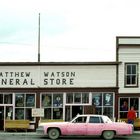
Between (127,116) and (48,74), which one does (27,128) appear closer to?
(48,74)

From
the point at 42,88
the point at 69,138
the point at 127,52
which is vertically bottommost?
the point at 69,138

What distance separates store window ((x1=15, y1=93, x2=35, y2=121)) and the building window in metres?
7.27

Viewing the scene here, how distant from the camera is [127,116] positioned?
38.4m

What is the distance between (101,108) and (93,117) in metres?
6.81

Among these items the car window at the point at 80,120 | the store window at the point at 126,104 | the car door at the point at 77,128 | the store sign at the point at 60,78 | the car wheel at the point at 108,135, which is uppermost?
the store sign at the point at 60,78

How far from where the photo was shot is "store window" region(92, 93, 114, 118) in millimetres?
39031

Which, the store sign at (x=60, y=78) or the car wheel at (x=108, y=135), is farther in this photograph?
the store sign at (x=60, y=78)

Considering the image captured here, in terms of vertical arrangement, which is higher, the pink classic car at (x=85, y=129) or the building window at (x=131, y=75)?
the building window at (x=131, y=75)

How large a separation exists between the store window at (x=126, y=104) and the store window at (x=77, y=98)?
2.65 m

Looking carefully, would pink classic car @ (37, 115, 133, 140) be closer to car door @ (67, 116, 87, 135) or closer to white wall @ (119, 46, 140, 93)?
car door @ (67, 116, 87, 135)

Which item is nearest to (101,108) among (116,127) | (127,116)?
(127,116)

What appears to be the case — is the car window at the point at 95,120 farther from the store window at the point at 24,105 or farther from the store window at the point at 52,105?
the store window at the point at 24,105

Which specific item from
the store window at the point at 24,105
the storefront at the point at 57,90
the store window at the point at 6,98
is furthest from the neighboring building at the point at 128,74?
the store window at the point at 6,98

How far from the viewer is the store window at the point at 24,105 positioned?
39.2 metres
